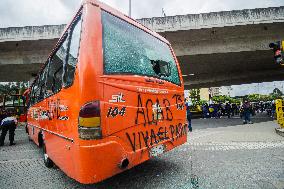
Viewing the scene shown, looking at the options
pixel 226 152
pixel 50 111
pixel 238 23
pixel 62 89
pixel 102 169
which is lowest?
pixel 226 152

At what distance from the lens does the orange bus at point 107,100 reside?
285cm

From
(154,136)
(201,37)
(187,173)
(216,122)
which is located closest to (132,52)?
(154,136)

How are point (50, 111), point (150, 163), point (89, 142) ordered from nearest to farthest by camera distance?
point (89, 142)
point (50, 111)
point (150, 163)

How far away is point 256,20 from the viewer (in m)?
15.6

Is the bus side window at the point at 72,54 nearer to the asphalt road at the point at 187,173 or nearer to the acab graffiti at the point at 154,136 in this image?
the acab graffiti at the point at 154,136

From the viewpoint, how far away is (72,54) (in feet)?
10.9

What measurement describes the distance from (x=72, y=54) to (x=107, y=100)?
875mm

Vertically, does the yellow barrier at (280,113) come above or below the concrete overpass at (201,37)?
below

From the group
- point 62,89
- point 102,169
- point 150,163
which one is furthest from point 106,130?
point 150,163

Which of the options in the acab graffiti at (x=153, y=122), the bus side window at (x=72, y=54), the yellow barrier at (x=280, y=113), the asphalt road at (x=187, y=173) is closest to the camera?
the bus side window at (x=72, y=54)

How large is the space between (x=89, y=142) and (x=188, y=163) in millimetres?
2871

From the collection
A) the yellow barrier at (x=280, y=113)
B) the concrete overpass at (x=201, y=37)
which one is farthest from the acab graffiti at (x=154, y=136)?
the concrete overpass at (x=201, y=37)

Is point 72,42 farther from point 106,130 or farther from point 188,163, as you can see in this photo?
point 188,163

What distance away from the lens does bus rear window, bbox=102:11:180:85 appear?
3293 mm
